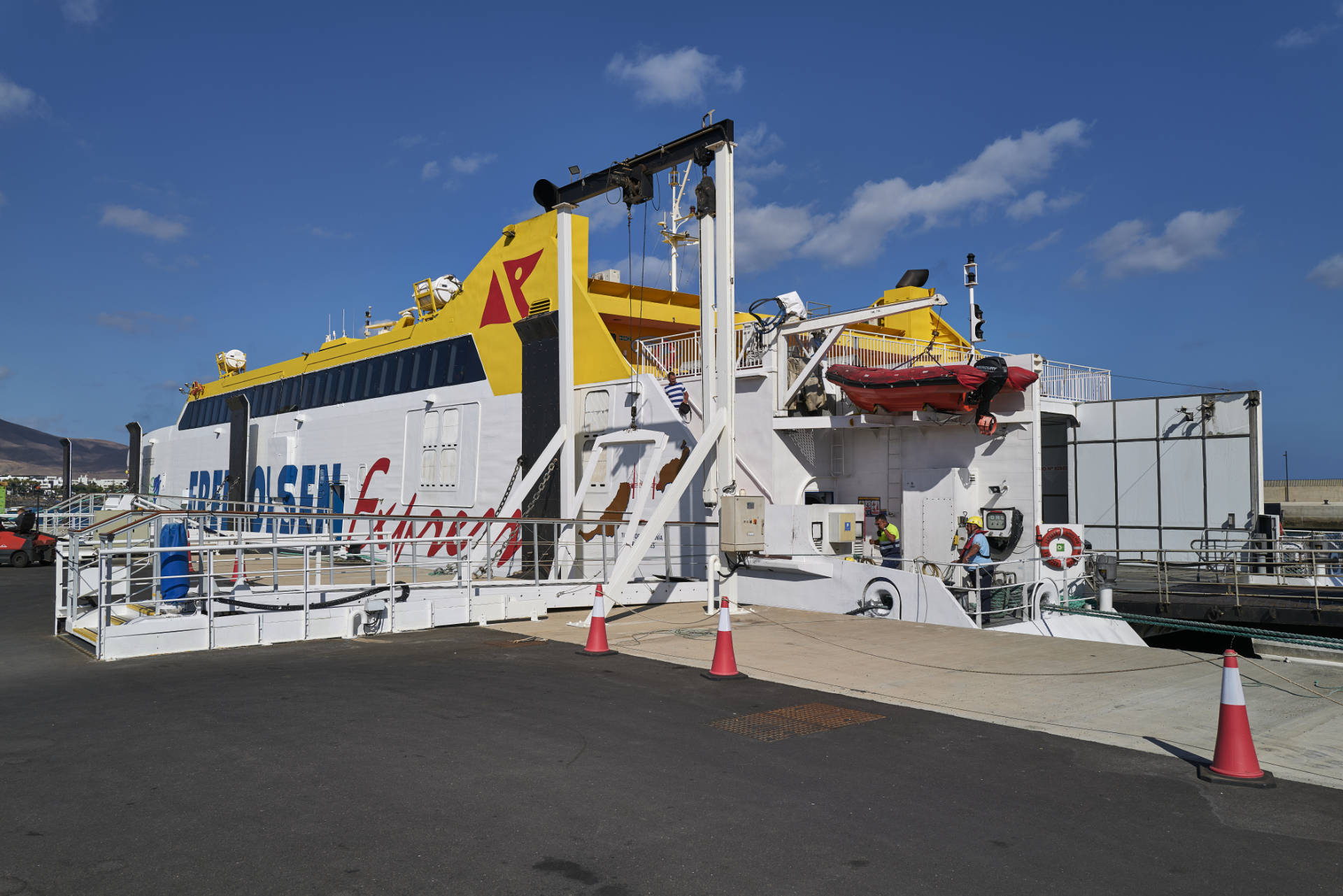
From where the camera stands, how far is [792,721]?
7.07 m

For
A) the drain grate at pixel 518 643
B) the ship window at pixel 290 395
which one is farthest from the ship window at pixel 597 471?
the ship window at pixel 290 395

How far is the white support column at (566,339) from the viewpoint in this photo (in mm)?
17891

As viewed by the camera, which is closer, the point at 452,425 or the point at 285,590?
the point at 285,590

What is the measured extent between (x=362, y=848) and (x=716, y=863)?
163 centimetres

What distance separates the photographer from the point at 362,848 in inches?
170

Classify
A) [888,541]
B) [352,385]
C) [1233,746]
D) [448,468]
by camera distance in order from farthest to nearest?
1. [352,385]
2. [448,468]
3. [888,541]
4. [1233,746]

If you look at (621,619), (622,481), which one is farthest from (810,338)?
(621,619)

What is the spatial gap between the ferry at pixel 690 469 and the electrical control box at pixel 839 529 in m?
0.03

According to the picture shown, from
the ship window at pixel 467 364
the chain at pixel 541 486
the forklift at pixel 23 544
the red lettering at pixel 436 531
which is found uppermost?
the ship window at pixel 467 364

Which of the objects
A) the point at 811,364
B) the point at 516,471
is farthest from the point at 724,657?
the point at 516,471

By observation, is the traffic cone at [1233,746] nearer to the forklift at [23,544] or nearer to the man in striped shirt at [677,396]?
the man in striped shirt at [677,396]

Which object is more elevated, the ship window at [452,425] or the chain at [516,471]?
the ship window at [452,425]

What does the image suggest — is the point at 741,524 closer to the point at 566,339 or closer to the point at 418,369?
the point at 566,339

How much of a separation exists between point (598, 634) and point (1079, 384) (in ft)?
39.2
